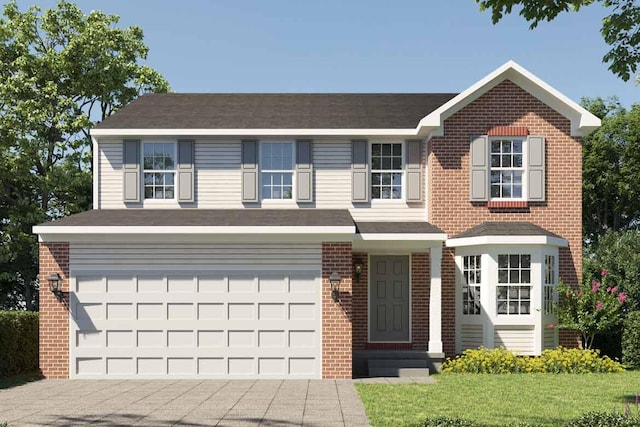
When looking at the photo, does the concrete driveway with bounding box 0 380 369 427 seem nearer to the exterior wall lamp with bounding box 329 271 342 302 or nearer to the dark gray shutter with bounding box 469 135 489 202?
the exterior wall lamp with bounding box 329 271 342 302

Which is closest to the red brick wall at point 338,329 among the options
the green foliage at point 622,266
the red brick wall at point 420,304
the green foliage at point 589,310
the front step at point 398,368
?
the front step at point 398,368

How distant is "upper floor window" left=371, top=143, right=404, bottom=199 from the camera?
18.2m

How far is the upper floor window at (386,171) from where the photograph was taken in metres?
18.2

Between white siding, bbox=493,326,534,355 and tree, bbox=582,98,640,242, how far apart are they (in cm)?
1825

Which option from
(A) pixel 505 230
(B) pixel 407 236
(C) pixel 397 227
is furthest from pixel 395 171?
(A) pixel 505 230

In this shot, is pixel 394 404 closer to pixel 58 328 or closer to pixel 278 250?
pixel 278 250

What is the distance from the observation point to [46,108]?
84.9 feet

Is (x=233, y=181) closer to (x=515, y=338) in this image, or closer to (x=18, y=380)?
(x=18, y=380)

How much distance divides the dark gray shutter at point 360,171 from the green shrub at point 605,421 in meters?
10.2

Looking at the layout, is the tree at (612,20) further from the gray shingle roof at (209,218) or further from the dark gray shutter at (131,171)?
the dark gray shutter at (131,171)

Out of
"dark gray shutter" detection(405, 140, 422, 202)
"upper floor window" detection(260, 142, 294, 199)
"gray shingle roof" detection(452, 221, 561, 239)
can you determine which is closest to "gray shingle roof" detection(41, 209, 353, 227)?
"upper floor window" detection(260, 142, 294, 199)

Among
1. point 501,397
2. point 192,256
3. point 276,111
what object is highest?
point 276,111

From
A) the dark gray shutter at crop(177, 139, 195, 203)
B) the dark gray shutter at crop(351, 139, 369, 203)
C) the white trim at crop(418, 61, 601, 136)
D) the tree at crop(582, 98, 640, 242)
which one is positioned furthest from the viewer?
the tree at crop(582, 98, 640, 242)

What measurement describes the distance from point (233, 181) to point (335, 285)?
5.05 m
